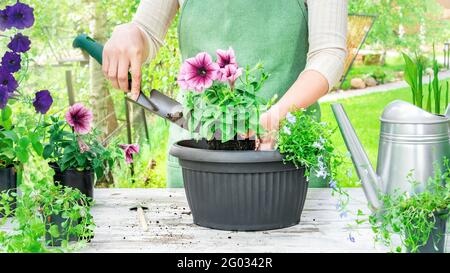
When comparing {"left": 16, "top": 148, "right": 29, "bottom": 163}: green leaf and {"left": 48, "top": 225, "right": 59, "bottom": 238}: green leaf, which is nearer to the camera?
{"left": 48, "top": 225, "right": 59, "bottom": 238}: green leaf

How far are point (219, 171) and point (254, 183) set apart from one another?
0.08 m

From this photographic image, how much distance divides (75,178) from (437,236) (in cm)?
83

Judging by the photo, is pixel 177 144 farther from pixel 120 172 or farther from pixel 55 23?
pixel 55 23

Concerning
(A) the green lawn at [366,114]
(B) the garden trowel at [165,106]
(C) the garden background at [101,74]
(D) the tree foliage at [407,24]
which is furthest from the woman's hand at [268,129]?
(D) the tree foliage at [407,24]

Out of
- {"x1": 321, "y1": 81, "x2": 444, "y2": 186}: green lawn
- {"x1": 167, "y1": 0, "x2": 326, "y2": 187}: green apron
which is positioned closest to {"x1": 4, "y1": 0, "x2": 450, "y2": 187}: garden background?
{"x1": 321, "y1": 81, "x2": 444, "y2": 186}: green lawn

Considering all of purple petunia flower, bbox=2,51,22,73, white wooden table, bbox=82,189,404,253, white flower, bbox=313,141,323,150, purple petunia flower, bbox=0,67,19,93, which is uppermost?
purple petunia flower, bbox=2,51,22,73

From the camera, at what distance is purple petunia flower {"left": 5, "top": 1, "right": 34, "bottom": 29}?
5.43ft

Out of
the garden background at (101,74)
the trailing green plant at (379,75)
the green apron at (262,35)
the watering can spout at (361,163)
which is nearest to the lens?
the watering can spout at (361,163)

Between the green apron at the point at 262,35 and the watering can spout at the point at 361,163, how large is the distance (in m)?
0.54

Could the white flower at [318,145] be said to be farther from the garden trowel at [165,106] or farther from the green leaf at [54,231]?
the green leaf at [54,231]

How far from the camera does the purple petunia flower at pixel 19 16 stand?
Answer: 165 cm

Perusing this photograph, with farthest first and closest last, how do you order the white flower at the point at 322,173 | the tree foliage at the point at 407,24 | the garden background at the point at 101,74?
the tree foliage at the point at 407,24, the garden background at the point at 101,74, the white flower at the point at 322,173

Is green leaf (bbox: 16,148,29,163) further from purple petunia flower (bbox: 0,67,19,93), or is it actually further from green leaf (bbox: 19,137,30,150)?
purple petunia flower (bbox: 0,67,19,93)

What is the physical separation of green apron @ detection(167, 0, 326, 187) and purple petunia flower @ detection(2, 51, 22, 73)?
1.92 feet
